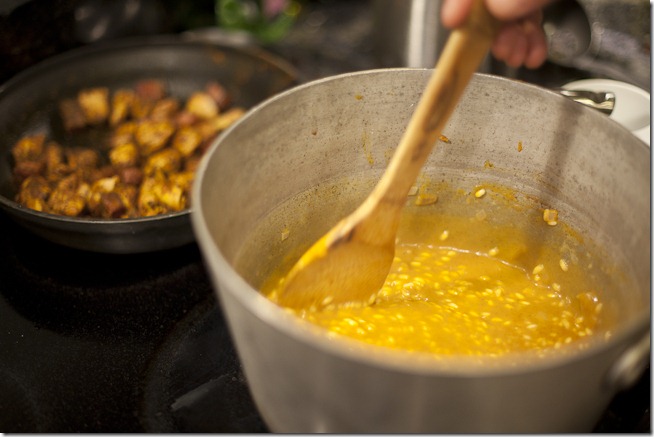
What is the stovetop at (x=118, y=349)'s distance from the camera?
1.09m

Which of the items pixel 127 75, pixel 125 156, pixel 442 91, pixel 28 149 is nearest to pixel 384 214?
pixel 442 91

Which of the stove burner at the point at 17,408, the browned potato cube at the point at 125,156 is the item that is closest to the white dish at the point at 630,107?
the browned potato cube at the point at 125,156

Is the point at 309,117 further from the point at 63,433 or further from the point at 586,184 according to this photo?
the point at 63,433

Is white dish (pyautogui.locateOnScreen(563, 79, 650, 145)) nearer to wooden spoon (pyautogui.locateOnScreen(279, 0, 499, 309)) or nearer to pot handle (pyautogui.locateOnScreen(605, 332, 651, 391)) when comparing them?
wooden spoon (pyautogui.locateOnScreen(279, 0, 499, 309))

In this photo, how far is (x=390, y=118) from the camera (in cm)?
123

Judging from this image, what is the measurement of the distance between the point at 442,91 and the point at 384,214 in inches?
8.7

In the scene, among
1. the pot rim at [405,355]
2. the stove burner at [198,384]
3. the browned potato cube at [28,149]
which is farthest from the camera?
the browned potato cube at [28,149]

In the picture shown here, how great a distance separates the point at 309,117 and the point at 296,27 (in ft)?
3.93

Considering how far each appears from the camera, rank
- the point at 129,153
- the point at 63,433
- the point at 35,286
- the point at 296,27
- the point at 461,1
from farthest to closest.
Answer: the point at 296,27, the point at 129,153, the point at 35,286, the point at 63,433, the point at 461,1

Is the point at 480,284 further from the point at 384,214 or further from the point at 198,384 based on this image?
the point at 198,384

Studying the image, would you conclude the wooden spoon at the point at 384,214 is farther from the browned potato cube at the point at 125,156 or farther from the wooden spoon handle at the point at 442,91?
the browned potato cube at the point at 125,156

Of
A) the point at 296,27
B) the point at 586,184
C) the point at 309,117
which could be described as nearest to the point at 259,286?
the point at 309,117

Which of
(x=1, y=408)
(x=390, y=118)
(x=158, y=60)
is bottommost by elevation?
(x=1, y=408)

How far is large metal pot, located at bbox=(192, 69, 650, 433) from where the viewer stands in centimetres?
69
